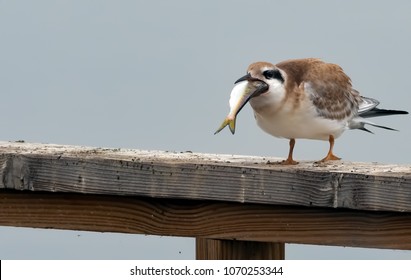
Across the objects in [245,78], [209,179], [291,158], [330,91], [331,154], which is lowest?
[209,179]

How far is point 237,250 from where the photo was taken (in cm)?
556

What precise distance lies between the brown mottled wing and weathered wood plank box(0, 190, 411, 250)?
2044 mm

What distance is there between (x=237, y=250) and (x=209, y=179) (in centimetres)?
44

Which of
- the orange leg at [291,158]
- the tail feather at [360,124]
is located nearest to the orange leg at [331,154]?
the orange leg at [291,158]

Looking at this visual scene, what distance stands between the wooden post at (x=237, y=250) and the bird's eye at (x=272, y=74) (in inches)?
55.9

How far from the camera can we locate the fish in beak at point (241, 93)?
19.1 ft

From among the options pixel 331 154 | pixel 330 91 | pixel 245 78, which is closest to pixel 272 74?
pixel 245 78

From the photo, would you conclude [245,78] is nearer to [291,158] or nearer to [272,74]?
[272,74]

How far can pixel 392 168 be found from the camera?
221 inches

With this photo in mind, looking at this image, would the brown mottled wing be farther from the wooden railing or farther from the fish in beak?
the wooden railing

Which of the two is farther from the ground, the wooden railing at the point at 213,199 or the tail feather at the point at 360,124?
the tail feather at the point at 360,124

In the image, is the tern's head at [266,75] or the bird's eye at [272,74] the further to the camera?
the bird's eye at [272,74]

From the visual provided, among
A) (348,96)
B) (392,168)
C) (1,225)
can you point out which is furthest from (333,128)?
(1,225)

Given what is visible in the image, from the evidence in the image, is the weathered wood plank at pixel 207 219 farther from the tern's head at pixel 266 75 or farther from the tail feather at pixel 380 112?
the tail feather at pixel 380 112
